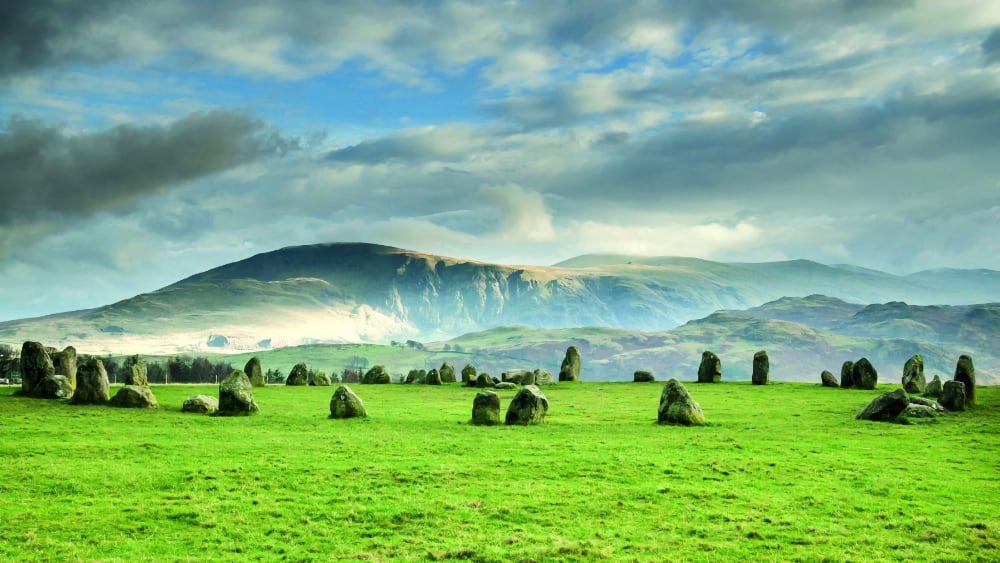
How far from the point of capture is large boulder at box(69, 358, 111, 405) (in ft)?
153

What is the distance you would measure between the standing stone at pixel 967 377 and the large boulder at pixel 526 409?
2949cm

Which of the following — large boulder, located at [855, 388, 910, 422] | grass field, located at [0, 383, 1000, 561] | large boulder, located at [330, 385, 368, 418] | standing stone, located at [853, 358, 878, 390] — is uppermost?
standing stone, located at [853, 358, 878, 390]

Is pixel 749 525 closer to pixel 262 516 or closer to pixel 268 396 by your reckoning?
pixel 262 516

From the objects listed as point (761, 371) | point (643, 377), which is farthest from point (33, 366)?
point (761, 371)

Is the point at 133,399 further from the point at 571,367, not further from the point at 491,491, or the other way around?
the point at 571,367

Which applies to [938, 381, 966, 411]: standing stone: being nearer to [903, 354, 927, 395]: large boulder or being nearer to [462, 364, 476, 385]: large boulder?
[903, 354, 927, 395]: large boulder

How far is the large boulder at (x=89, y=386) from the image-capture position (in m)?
46.7

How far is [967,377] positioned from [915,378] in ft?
35.7

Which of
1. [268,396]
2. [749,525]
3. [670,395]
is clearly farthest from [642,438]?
[268,396]

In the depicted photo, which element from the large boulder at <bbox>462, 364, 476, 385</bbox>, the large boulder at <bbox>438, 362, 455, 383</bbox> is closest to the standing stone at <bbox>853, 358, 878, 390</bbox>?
the large boulder at <bbox>462, 364, 476, 385</bbox>

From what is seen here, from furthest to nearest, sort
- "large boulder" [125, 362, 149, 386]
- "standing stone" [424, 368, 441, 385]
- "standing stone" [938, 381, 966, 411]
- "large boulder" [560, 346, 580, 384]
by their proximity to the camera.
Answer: "large boulder" [560, 346, 580, 384] → "standing stone" [424, 368, 441, 385] → "large boulder" [125, 362, 149, 386] → "standing stone" [938, 381, 966, 411]

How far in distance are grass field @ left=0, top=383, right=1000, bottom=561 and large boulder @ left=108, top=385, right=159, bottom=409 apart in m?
6.28

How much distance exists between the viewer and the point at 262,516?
20.3 meters

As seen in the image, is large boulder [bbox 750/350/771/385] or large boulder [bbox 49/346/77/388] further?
large boulder [bbox 750/350/771/385]
